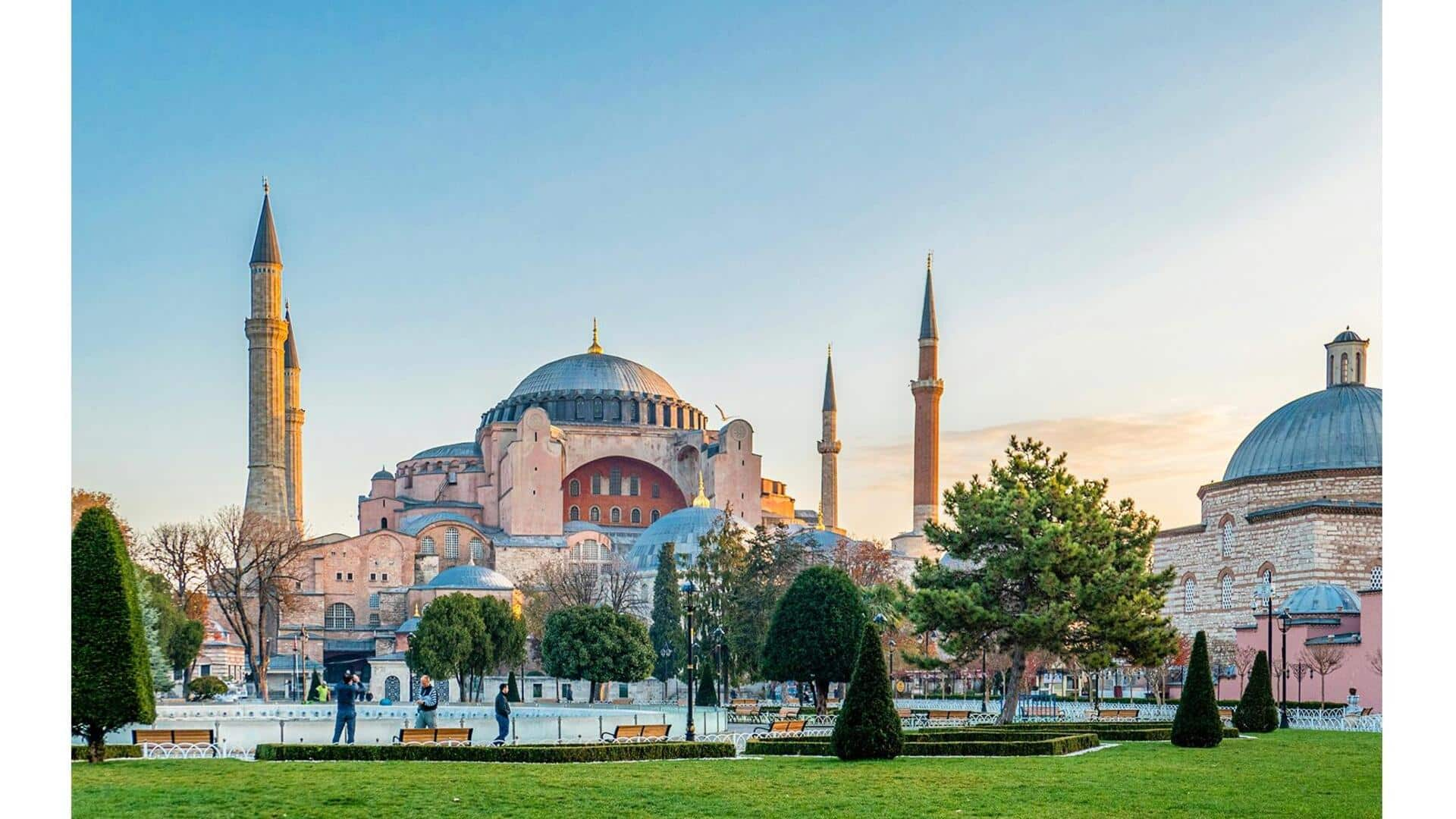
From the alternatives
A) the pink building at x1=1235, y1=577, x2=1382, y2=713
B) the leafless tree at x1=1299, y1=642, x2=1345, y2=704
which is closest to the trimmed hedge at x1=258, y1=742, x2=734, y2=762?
the pink building at x1=1235, y1=577, x2=1382, y2=713

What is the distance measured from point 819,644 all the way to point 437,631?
10364mm

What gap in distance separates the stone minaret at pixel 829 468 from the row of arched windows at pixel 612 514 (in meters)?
5.84

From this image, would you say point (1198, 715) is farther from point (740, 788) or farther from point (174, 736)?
point (174, 736)

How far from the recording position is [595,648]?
3031cm

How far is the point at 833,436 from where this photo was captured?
55656 mm

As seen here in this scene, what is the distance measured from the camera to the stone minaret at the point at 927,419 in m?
46.7

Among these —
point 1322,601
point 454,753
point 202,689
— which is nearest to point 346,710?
point 454,753

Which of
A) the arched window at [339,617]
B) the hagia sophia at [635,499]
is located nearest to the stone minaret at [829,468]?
the hagia sophia at [635,499]

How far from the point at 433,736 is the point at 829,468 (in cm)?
4121

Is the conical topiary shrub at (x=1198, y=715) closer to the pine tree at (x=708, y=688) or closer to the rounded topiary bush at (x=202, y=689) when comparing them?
the pine tree at (x=708, y=688)

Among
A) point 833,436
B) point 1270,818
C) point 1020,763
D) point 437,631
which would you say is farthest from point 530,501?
point 1270,818
